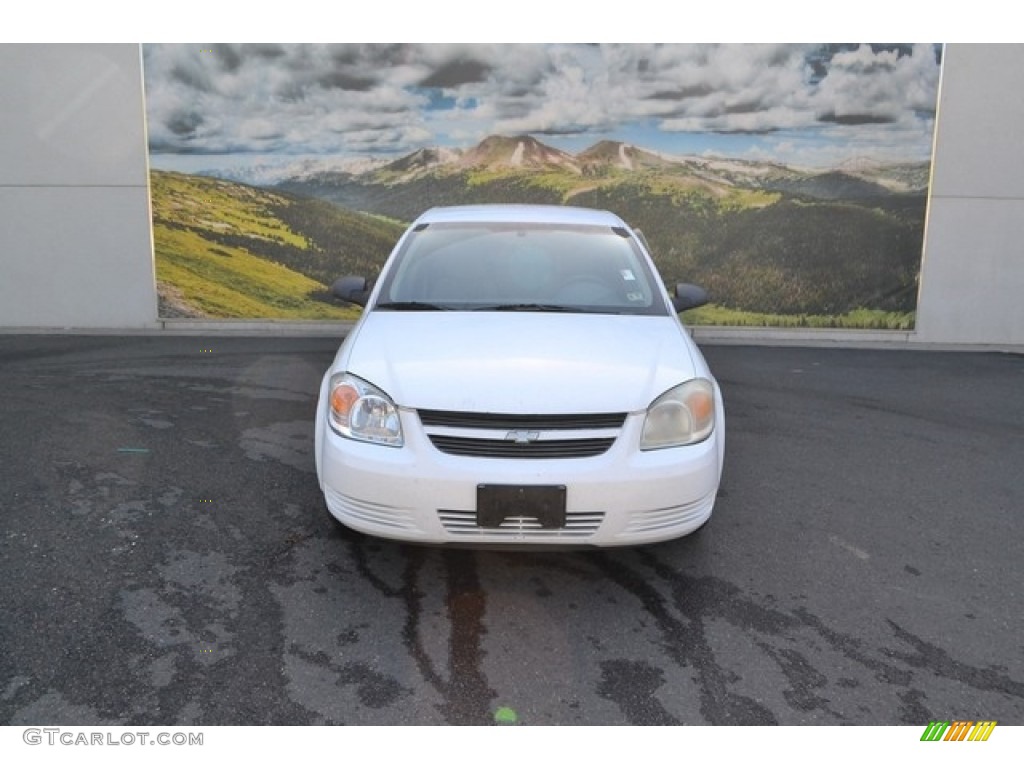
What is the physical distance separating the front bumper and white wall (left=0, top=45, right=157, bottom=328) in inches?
345

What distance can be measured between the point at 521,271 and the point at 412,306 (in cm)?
65

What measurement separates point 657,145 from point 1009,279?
5.00m

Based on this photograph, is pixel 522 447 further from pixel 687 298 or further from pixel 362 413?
pixel 687 298

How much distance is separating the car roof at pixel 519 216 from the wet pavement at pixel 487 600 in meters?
1.70

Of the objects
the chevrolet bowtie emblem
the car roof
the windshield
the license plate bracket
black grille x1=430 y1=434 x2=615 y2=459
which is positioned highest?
the car roof

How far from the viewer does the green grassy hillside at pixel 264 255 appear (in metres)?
10.4

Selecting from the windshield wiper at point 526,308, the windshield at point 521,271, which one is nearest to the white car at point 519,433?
the windshield wiper at point 526,308

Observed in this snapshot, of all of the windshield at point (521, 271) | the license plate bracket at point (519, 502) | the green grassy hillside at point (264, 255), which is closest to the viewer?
the license plate bracket at point (519, 502)

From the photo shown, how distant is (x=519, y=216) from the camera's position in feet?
15.0

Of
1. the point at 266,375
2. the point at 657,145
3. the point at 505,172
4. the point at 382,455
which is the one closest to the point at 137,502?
the point at 382,455

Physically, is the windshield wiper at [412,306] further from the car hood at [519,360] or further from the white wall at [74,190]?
the white wall at [74,190]

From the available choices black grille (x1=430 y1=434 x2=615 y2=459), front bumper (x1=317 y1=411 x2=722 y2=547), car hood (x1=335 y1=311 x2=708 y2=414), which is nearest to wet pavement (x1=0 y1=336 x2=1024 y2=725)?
front bumper (x1=317 y1=411 x2=722 y2=547)

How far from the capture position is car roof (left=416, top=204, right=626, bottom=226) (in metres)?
4.50

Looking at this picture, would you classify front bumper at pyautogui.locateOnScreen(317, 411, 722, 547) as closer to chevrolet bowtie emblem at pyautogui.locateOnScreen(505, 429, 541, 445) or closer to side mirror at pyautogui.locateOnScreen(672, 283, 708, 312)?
chevrolet bowtie emblem at pyautogui.locateOnScreen(505, 429, 541, 445)
